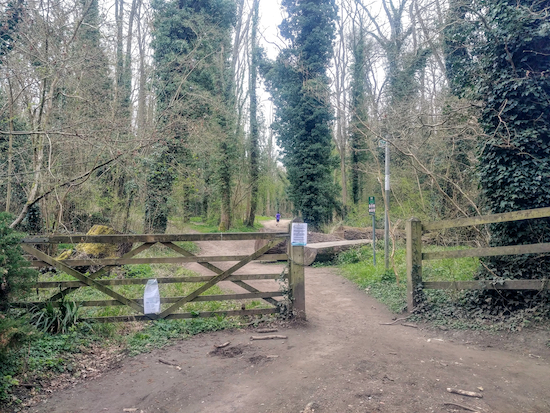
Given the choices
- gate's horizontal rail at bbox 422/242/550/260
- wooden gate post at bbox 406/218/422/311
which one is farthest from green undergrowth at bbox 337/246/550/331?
gate's horizontal rail at bbox 422/242/550/260

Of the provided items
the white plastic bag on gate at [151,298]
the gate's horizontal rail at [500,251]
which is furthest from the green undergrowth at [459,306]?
the white plastic bag on gate at [151,298]

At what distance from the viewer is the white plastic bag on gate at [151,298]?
17.1 ft

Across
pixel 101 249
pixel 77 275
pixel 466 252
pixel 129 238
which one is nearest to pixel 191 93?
pixel 101 249

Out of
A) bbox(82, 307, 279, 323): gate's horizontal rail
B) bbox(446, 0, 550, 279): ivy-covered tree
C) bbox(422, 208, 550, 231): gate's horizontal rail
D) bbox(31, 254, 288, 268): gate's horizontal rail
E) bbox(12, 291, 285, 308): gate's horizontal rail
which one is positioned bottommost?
bbox(82, 307, 279, 323): gate's horizontal rail

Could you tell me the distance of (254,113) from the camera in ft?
89.2

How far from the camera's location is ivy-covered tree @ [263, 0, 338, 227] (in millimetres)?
20906

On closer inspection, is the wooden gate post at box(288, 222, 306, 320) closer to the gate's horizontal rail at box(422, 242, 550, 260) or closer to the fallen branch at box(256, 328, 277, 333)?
the fallen branch at box(256, 328, 277, 333)

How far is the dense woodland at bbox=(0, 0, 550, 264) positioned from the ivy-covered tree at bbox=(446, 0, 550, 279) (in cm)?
2

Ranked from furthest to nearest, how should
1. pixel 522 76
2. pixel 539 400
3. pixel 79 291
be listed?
pixel 79 291 → pixel 522 76 → pixel 539 400

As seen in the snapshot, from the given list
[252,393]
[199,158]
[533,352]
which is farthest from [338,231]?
[252,393]

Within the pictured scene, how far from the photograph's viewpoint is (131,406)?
3.45m

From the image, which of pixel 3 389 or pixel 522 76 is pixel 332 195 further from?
pixel 3 389

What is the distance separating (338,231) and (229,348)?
12.6 metres

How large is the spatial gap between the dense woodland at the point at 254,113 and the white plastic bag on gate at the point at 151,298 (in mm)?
1591
